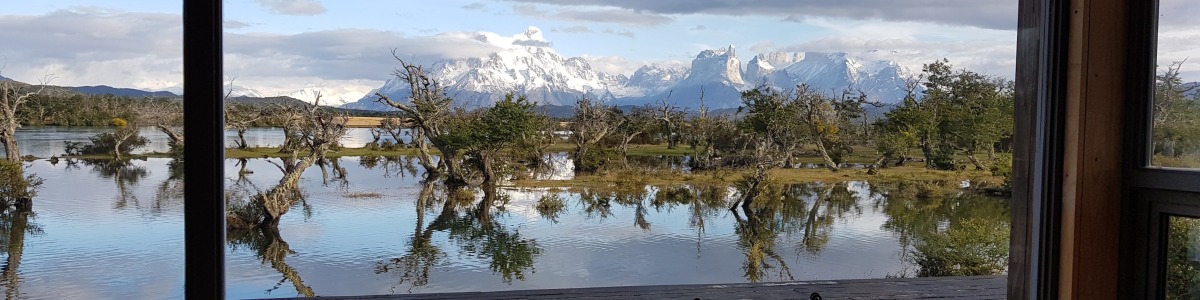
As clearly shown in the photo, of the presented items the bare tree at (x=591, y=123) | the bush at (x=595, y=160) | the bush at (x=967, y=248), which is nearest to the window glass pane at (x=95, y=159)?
the bush at (x=595, y=160)

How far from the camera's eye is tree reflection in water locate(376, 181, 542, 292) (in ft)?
40.0

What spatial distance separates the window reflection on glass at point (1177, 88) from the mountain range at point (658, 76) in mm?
11606

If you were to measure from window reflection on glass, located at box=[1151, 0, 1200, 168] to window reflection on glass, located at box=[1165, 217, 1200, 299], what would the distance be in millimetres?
116

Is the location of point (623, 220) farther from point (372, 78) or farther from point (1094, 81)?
point (1094, 81)

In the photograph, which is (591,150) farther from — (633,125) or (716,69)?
(716,69)

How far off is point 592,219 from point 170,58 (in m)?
5.96

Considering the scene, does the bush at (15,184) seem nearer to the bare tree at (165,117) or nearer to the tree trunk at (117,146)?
the tree trunk at (117,146)

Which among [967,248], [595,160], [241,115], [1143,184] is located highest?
[241,115]

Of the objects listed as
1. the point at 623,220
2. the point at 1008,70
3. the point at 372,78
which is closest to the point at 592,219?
the point at 623,220

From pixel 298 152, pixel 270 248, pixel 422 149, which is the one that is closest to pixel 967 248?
pixel 422 149

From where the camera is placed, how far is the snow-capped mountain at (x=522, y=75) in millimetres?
13242

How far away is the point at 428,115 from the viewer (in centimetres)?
1230

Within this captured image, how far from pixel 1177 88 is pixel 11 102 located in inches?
311

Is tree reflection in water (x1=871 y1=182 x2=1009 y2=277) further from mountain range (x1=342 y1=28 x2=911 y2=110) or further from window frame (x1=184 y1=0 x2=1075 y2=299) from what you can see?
window frame (x1=184 y1=0 x2=1075 y2=299)
